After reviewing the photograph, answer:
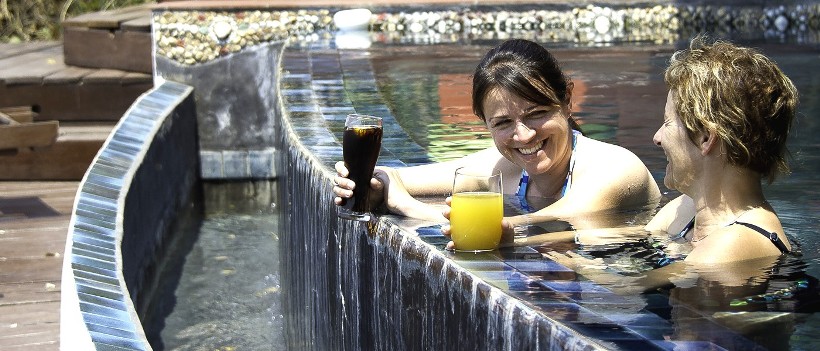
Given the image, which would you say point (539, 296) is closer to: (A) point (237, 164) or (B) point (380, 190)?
(B) point (380, 190)

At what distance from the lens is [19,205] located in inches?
295

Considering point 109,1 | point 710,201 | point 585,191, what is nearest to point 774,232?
point 710,201

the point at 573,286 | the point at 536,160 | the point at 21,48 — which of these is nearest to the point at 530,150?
the point at 536,160

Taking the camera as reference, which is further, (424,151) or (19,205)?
(19,205)

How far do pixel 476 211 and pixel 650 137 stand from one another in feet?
9.58

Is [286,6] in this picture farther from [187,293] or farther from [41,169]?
[187,293]

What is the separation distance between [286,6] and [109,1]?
18.5 ft

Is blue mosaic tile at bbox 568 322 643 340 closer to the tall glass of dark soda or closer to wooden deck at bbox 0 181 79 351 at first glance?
the tall glass of dark soda

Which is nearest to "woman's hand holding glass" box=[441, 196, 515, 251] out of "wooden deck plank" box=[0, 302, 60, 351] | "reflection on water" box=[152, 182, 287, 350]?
"wooden deck plank" box=[0, 302, 60, 351]

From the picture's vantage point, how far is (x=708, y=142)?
3256 mm

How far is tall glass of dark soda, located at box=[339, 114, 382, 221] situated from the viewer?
3.65 meters

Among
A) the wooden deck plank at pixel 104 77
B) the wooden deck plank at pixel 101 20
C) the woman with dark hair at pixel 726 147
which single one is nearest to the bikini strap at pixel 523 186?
the woman with dark hair at pixel 726 147

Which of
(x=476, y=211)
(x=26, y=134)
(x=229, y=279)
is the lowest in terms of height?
(x=229, y=279)

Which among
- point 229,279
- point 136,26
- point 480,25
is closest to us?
point 229,279
